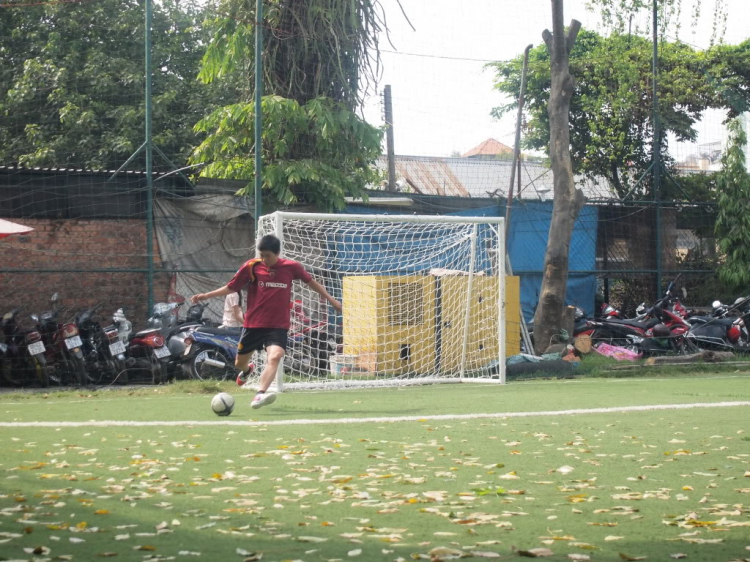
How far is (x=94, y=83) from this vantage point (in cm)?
2139

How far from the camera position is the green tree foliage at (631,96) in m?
22.6

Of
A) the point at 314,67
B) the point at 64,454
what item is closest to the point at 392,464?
the point at 64,454

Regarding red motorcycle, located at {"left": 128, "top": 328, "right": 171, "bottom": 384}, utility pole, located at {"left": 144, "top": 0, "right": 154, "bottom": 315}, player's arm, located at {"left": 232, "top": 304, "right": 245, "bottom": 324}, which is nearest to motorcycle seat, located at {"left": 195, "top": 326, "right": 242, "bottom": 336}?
player's arm, located at {"left": 232, "top": 304, "right": 245, "bottom": 324}

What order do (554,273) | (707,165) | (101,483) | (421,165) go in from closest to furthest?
(101,483)
(554,273)
(421,165)
(707,165)

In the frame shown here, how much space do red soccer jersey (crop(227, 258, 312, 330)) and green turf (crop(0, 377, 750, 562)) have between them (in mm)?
1082

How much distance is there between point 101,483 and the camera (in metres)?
5.19

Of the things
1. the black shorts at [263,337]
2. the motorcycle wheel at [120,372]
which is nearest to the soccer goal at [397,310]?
the motorcycle wheel at [120,372]

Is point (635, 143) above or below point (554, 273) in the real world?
above

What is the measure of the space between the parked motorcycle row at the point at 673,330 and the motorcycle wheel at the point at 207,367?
610cm

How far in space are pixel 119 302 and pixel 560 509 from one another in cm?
1068

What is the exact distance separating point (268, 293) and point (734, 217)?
1204 cm

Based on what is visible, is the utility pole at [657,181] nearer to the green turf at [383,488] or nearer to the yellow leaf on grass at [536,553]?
the green turf at [383,488]

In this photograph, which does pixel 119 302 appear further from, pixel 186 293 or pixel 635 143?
pixel 635 143

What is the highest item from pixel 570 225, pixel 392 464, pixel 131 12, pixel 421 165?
pixel 131 12
